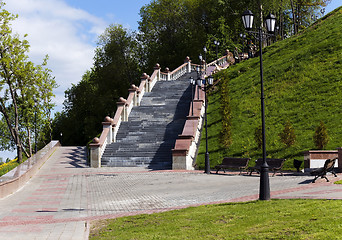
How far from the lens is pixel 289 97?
30609 mm

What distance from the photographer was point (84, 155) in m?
31.9

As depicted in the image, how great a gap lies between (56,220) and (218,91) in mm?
30495

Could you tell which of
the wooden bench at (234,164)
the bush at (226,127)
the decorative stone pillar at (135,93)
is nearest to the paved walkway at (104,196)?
the wooden bench at (234,164)

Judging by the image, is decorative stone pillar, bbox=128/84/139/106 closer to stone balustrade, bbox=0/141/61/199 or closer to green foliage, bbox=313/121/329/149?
stone balustrade, bbox=0/141/61/199

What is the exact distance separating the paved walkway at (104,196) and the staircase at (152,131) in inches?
196

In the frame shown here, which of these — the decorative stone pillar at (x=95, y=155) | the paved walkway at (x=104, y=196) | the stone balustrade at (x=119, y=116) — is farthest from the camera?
the stone balustrade at (x=119, y=116)

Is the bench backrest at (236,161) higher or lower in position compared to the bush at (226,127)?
lower

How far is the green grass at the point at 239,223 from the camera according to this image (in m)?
7.16

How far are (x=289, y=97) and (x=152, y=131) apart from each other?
11349 millimetres

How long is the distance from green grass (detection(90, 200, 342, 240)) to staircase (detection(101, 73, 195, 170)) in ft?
49.4

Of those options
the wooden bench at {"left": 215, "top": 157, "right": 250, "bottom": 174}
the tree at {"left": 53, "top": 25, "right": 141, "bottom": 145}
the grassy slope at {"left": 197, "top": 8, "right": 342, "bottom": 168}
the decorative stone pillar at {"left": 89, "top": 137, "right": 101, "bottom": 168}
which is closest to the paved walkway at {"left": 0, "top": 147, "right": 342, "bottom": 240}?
the wooden bench at {"left": 215, "top": 157, "right": 250, "bottom": 174}

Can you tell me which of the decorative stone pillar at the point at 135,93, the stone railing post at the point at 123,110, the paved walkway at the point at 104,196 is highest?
the decorative stone pillar at the point at 135,93

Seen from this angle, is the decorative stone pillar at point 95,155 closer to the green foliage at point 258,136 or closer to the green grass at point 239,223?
the green foliage at point 258,136

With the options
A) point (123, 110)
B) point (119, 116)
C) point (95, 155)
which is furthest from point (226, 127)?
point (123, 110)
